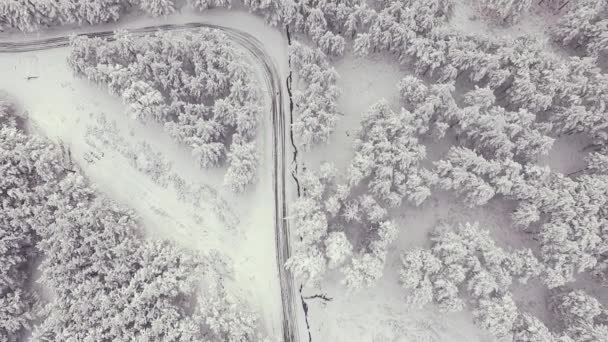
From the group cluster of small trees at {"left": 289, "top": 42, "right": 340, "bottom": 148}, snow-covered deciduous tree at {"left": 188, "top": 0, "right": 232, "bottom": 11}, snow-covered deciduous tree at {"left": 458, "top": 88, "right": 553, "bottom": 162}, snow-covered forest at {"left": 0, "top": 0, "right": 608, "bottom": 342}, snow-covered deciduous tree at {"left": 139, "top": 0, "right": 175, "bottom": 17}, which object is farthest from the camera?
snow-covered deciduous tree at {"left": 188, "top": 0, "right": 232, "bottom": 11}

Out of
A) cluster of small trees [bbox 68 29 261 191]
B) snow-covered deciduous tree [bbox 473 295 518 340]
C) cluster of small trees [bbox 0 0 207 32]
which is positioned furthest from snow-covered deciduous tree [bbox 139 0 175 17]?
snow-covered deciduous tree [bbox 473 295 518 340]

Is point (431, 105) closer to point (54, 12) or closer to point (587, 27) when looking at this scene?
point (587, 27)

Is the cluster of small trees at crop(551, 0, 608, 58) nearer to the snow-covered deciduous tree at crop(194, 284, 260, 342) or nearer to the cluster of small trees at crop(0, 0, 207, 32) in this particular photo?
the cluster of small trees at crop(0, 0, 207, 32)

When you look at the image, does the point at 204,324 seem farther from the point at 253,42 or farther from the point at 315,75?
the point at 253,42

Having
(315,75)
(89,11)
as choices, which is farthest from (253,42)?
(89,11)

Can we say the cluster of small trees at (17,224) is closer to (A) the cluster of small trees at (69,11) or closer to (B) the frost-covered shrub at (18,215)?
(B) the frost-covered shrub at (18,215)

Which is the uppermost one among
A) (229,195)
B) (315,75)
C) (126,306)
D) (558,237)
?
(315,75)
